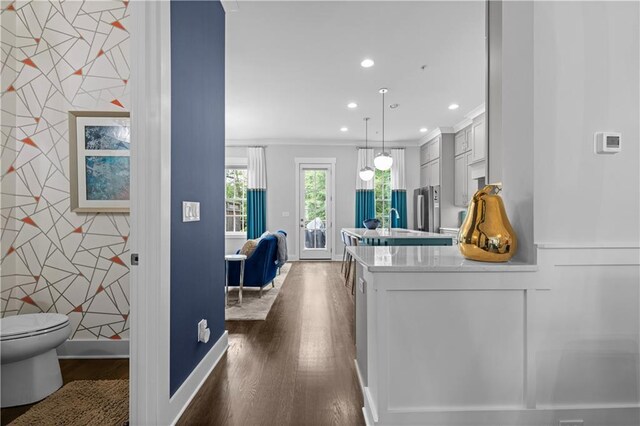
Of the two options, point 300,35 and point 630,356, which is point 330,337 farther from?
point 300,35

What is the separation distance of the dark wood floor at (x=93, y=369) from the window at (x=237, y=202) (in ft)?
17.1

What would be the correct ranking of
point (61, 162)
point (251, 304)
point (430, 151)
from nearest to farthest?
point (61, 162) < point (251, 304) < point (430, 151)

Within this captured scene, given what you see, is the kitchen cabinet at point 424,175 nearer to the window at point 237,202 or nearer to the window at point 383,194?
the window at point 383,194

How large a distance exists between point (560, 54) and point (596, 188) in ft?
2.06

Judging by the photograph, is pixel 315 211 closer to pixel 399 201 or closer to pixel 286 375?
pixel 399 201

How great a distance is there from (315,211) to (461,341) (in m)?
6.23

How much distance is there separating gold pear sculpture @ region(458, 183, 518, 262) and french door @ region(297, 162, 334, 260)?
19.9ft

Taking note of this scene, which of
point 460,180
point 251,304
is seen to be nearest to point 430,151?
point 460,180

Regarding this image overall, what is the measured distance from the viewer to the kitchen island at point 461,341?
1461 millimetres

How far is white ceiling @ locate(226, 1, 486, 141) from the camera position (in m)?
2.88

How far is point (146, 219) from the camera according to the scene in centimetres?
151

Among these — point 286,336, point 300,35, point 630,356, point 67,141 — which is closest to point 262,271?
point 286,336

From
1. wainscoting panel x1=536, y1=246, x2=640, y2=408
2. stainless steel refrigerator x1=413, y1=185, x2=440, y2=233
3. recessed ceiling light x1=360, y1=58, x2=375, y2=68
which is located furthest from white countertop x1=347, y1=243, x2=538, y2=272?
stainless steel refrigerator x1=413, y1=185, x2=440, y2=233

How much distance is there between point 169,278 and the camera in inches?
64.6
